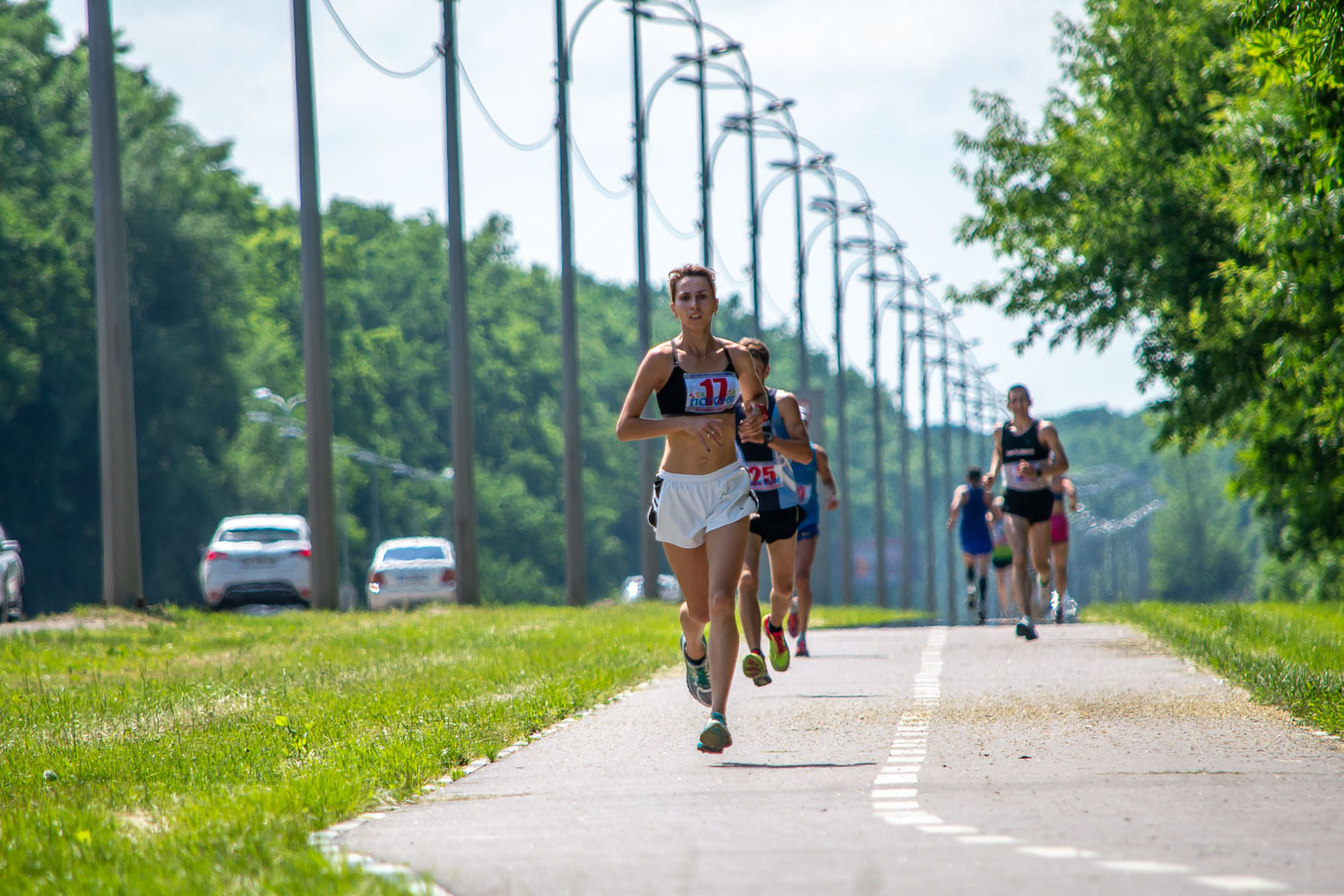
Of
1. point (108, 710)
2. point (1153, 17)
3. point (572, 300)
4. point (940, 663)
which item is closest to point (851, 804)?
point (108, 710)

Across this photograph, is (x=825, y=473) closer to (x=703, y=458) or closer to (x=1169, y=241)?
(x=703, y=458)

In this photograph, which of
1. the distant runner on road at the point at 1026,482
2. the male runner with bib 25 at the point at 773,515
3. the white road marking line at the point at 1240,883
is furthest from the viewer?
the distant runner on road at the point at 1026,482

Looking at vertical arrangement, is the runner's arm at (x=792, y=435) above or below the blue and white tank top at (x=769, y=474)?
above

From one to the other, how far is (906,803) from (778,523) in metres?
5.24

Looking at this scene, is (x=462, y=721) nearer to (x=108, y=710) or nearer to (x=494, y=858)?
(x=108, y=710)

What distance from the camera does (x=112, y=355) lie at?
21.2 m

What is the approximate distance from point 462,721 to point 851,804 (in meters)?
3.57

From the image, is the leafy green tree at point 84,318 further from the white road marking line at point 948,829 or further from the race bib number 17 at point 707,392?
the white road marking line at point 948,829

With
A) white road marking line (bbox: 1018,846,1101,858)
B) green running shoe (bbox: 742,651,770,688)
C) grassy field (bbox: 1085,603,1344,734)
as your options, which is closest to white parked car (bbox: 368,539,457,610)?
grassy field (bbox: 1085,603,1344,734)

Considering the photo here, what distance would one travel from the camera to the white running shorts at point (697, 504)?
30.3 feet

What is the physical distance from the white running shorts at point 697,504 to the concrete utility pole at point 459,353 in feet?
65.4

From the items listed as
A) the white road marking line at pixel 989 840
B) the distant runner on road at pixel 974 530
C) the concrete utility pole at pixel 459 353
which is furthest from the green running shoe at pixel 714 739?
the concrete utility pole at pixel 459 353

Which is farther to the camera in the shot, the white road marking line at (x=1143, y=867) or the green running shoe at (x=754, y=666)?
the green running shoe at (x=754, y=666)

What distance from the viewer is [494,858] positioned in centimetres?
606
